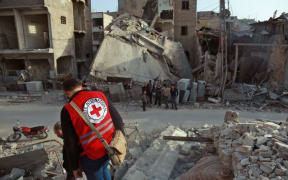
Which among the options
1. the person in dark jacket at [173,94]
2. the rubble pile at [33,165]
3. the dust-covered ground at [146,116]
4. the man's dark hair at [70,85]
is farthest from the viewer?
the person in dark jacket at [173,94]

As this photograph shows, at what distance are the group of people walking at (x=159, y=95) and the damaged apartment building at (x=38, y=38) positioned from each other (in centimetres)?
868

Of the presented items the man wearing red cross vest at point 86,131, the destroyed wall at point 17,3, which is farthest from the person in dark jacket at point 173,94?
the destroyed wall at point 17,3

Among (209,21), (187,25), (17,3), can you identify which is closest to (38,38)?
(17,3)

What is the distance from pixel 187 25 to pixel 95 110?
2285 centimetres

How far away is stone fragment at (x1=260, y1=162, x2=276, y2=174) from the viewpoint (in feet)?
11.2

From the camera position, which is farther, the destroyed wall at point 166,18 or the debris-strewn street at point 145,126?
the destroyed wall at point 166,18

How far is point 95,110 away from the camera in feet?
8.91

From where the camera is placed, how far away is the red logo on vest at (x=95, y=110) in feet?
8.75

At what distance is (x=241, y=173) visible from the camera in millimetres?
3680

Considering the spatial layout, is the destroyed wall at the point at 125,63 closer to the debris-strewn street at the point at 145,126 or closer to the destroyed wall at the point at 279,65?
the debris-strewn street at the point at 145,126

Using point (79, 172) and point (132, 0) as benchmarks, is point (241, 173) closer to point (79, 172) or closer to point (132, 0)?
point (79, 172)

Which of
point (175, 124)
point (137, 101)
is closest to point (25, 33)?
point (137, 101)

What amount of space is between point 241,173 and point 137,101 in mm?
10236

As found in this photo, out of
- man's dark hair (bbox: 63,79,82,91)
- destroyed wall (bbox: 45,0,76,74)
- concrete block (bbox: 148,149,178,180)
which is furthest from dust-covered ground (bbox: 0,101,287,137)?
destroyed wall (bbox: 45,0,76,74)
